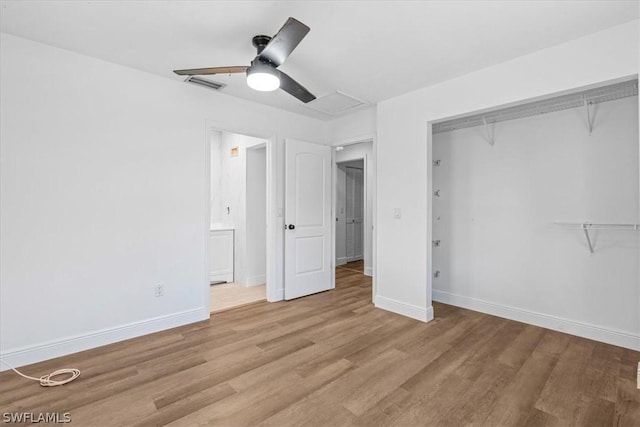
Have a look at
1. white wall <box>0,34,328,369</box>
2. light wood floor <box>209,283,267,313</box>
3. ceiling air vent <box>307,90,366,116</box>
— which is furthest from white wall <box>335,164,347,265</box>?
white wall <box>0,34,328,369</box>

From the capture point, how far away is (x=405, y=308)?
11.4 feet

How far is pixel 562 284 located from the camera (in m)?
3.03

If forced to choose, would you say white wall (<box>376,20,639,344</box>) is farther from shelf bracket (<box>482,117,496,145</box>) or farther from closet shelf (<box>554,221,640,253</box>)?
closet shelf (<box>554,221,640,253</box>)

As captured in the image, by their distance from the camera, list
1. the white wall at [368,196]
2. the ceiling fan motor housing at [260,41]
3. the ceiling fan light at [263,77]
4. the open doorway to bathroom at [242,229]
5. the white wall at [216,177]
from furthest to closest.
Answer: the white wall at [368,196]
the white wall at [216,177]
the open doorway to bathroom at [242,229]
the ceiling fan motor housing at [260,41]
the ceiling fan light at [263,77]

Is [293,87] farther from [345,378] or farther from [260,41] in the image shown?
[345,378]

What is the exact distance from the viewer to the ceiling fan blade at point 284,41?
172cm

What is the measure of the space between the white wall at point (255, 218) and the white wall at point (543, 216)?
2550 mm

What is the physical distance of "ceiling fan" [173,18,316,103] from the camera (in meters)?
1.79

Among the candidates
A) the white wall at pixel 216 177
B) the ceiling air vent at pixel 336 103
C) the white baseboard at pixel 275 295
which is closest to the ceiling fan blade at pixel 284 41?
the ceiling air vent at pixel 336 103

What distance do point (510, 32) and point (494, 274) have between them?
2.46m

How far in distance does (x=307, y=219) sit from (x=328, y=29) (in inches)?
97.7

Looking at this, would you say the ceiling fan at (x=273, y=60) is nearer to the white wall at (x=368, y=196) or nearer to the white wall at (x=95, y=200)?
the white wall at (x=95, y=200)

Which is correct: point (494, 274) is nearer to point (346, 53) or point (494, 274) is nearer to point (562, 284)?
point (562, 284)

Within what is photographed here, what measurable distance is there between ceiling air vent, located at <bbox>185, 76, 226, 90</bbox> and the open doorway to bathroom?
1.18 meters
